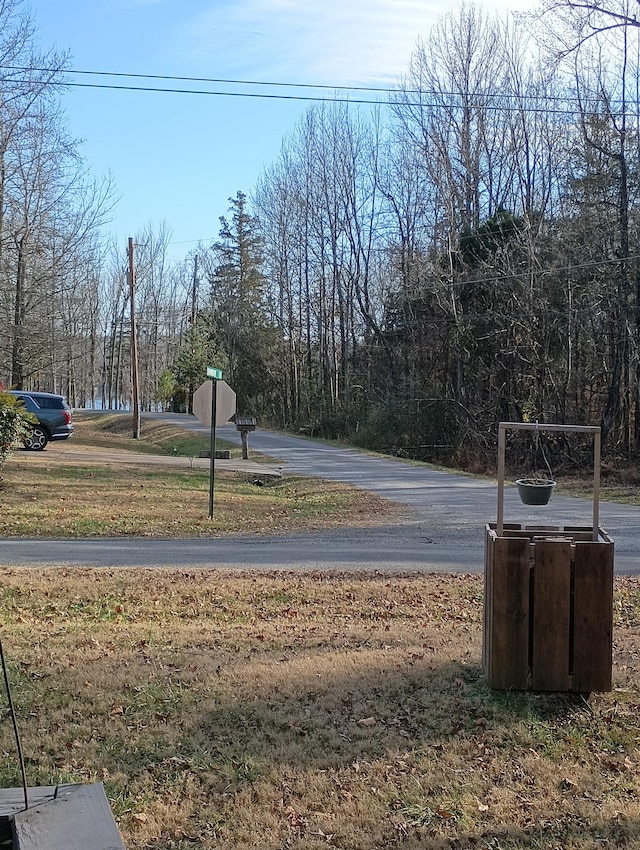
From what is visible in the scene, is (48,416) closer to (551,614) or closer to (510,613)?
(510,613)

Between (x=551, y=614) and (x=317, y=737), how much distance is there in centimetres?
143

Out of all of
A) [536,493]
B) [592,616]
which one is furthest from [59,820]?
[536,493]

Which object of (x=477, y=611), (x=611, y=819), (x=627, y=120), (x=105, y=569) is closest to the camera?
(x=611, y=819)

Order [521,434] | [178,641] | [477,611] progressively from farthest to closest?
[521,434], [477,611], [178,641]

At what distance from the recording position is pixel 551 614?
4.59 metres

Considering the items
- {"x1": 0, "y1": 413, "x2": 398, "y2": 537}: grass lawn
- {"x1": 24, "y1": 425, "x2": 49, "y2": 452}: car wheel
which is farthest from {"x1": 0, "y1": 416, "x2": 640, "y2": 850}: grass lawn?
{"x1": 24, "y1": 425, "x2": 49, "y2": 452}: car wheel

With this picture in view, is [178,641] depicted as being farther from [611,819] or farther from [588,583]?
[611,819]

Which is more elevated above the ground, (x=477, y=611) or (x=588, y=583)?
(x=588, y=583)

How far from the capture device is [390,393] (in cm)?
3812

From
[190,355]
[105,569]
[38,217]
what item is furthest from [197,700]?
[190,355]

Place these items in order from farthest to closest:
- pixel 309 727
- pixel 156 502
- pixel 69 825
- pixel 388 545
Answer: pixel 156 502
pixel 388 545
pixel 309 727
pixel 69 825

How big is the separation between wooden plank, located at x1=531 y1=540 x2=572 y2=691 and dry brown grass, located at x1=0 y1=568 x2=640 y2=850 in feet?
0.49

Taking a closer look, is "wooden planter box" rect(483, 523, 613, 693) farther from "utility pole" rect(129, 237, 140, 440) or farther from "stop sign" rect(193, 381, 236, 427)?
"utility pole" rect(129, 237, 140, 440)

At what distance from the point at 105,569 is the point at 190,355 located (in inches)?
1905
